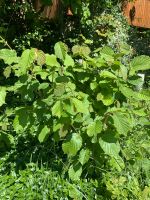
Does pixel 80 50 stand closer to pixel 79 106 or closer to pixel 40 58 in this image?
pixel 40 58

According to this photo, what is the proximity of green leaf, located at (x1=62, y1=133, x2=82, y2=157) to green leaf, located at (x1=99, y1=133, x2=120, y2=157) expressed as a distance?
162 mm

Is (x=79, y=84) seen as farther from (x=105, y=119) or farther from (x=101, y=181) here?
(x=101, y=181)

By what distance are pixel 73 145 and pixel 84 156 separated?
6.2 inches

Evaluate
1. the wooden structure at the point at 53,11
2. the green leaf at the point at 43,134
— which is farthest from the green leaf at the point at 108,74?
the wooden structure at the point at 53,11

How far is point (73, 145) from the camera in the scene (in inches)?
120

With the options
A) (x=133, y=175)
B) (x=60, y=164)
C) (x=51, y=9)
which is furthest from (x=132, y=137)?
(x=51, y=9)

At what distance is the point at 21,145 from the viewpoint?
4.11 meters

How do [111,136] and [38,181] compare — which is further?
[38,181]

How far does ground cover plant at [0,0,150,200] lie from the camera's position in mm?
2979

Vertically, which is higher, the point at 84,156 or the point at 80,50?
the point at 80,50

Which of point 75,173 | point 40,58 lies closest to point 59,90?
point 40,58

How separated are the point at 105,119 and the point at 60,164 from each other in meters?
0.87

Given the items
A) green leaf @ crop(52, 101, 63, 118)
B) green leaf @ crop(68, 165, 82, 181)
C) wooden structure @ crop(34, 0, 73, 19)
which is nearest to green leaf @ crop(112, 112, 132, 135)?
green leaf @ crop(52, 101, 63, 118)

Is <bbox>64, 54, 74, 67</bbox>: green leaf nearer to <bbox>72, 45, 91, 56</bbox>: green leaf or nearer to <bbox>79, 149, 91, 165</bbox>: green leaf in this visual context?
<bbox>72, 45, 91, 56</bbox>: green leaf
